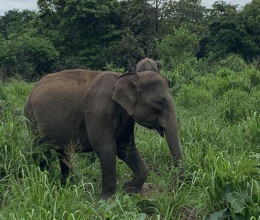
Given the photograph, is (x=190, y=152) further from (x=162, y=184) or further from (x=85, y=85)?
(x=85, y=85)

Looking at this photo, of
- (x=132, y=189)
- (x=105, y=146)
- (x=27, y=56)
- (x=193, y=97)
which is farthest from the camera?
(x=27, y=56)

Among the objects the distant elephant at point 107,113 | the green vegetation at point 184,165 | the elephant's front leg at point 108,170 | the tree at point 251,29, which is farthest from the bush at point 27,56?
the elephant's front leg at point 108,170

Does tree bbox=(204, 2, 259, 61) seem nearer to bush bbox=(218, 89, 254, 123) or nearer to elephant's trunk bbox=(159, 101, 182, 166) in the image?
bush bbox=(218, 89, 254, 123)

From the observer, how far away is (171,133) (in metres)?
4.42

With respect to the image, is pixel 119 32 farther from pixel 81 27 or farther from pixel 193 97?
pixel 193 97

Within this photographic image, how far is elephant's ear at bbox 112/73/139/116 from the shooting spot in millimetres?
4469

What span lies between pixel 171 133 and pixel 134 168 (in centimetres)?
69

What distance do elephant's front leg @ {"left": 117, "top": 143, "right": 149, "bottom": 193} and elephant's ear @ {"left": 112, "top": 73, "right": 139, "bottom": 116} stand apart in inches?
21.9

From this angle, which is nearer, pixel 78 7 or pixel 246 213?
pixel 246 213

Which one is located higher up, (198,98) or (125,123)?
(125,123)

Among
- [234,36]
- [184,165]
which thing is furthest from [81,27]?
[184,165]

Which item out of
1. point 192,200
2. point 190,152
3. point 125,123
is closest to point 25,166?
point 125,123

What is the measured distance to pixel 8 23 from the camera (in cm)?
5094

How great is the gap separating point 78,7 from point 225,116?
25.9 meters
